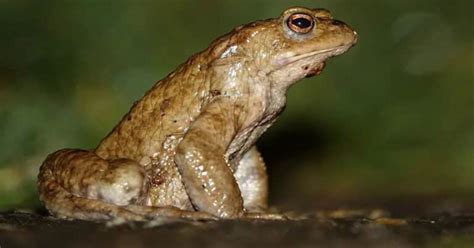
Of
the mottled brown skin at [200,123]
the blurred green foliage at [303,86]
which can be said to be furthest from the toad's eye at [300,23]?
the blurred green foliage at [303,86]

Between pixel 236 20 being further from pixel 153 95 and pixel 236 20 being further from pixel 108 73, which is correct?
pixel 153 95

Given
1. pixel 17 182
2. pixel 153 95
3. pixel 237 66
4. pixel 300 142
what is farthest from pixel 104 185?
pixel 300 142

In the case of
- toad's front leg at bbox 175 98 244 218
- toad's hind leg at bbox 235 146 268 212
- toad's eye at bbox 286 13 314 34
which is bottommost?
toad's hind leg at bbox 235 146 268 212

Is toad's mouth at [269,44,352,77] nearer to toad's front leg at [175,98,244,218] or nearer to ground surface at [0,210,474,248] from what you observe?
toad's front leg at [175,98,244,218]

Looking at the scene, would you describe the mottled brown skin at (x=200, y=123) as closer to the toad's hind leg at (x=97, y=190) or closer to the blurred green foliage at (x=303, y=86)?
the toad's hind leg at (x=97, y=190)

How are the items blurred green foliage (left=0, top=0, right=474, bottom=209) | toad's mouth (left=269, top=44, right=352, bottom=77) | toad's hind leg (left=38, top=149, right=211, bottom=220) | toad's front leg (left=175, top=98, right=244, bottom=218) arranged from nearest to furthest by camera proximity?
toad's hind leg (left=38, top=149, right=211, bottom=220)
toad's front leg (left=175, top=98, right=244, bottom=218)
toad's mouth (left=269, top=44, right=352, bottom=77)
blurred green foliage (left=0, top=0, right=474, bottom=209)

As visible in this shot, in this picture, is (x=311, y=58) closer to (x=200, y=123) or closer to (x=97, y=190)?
(x=200, y=123)

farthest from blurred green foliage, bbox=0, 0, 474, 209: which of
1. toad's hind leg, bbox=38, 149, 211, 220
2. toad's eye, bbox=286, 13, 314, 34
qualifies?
toad's hind leg, bbox=38, 149, 211, 220
